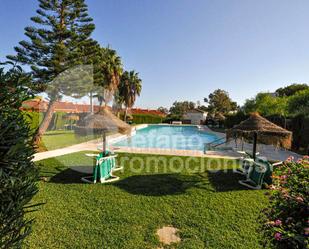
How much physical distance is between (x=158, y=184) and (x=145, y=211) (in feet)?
4.92

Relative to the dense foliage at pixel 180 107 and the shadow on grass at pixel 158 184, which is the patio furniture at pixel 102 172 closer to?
the shadow on grass at pixel 158 184

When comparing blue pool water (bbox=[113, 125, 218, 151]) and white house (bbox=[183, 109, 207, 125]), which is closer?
blue pool water (bbox=[113, 125, 218, 151])

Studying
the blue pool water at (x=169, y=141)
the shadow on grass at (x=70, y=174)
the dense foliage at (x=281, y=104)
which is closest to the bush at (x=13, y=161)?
the shadow on grass at (x=70, y=174)

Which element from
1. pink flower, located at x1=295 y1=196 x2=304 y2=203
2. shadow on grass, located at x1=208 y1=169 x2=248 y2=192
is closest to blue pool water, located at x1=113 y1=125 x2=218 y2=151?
shadow on grass, located at x1=208 y1=169 x2=248 y2=192

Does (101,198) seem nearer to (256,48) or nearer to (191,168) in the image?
(191,168)

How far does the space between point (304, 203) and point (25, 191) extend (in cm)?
226

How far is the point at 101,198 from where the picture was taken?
171 inches

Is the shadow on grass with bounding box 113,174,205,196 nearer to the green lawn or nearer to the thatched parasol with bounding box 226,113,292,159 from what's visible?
the green lawn

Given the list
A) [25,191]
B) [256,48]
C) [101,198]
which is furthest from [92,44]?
[25,191]

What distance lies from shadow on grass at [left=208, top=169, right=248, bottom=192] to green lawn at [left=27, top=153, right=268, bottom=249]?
0.03 metres

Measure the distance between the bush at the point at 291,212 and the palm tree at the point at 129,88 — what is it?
2475cm

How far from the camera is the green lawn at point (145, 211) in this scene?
295cm

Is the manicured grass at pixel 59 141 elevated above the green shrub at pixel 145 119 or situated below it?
below

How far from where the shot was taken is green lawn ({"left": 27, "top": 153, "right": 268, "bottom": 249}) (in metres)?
2.95
